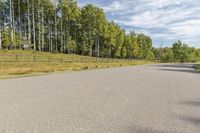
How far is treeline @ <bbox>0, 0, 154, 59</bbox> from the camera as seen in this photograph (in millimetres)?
66750

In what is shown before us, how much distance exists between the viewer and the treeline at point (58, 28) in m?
66.8

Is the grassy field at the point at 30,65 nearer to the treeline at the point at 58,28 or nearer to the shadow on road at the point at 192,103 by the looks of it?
the treeline at the point at 58,28

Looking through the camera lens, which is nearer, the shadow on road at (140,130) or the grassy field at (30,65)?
the shadow on road at (140,130)

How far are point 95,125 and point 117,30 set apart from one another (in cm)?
9287

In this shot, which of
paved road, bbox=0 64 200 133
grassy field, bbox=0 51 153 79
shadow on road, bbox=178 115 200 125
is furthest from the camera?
grassy field, bbox=0 51 153 79

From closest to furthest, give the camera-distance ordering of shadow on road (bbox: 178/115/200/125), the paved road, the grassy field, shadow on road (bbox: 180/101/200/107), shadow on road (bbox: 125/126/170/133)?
shadow on road (bbox: 125/126/170/133), the paved road, shadow on road (bbox: 178/115/200/125), shadow on road (bbox: 180/101/200/107), the grassy field

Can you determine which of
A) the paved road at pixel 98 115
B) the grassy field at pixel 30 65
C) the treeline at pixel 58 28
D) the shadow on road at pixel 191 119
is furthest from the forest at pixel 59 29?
Answer: the shadow on road at pixel 191 119

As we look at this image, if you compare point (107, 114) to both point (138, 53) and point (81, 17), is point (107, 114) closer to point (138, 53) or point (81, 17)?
point (81, 17)

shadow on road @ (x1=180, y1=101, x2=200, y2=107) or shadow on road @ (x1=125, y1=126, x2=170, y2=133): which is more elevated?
shadow on road @ (x1=125, y1=126, x2=170, y2=133)

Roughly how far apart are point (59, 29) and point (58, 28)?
1.63 ft

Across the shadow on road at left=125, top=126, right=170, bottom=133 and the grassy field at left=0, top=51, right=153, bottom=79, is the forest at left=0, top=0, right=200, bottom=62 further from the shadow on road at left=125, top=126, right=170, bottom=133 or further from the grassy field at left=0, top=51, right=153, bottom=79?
the shadow on road at left=125, top=126, right=170, bottom=133

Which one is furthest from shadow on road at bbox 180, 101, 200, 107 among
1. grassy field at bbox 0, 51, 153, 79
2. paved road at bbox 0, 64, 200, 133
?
grassy field at bbox 0, 51, 153, 79

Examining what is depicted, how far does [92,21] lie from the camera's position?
8369 centimetres

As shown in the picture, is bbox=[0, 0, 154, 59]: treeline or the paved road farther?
bbox=[0, 0, 154, 59]: treeline
